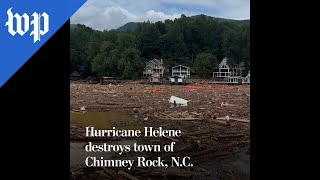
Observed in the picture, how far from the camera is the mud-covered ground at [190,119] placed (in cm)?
770

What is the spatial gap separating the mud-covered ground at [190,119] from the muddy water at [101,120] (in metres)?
0.14

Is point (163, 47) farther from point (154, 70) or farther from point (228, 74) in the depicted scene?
point (228, 74)

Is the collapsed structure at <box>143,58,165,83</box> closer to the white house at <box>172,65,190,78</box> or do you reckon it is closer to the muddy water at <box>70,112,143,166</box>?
the white house at <box>172,65,190,78</box>

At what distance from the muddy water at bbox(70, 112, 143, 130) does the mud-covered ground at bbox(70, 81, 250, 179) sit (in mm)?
141

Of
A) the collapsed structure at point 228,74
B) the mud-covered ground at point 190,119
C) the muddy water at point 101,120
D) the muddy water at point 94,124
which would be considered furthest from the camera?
the collapsed structure at point 228,74

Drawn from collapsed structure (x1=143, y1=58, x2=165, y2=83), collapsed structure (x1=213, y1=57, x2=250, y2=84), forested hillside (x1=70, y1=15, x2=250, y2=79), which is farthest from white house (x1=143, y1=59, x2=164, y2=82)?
collapsed structure (x1=213, y1=57, x2=250, y2=84)

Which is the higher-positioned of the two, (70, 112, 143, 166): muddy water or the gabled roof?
the gabled roof

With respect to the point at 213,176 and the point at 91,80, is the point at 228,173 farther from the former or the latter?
the point at 91,80

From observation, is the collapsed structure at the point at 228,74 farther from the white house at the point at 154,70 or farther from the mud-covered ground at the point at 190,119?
the white house at the point at 154,70

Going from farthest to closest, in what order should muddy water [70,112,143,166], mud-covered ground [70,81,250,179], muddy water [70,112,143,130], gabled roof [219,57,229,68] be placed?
gabled roof [219,57,229,68]
muddy water [70,112,143,130]
mud-covered ground [70,81,250,179]
muddy water [70,112,143,166]

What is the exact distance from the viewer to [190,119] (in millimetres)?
9578

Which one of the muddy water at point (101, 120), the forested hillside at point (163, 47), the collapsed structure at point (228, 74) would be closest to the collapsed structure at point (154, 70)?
the forested hillside at point (163, 47)

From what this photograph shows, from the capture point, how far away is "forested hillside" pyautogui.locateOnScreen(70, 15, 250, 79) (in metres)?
8.43
